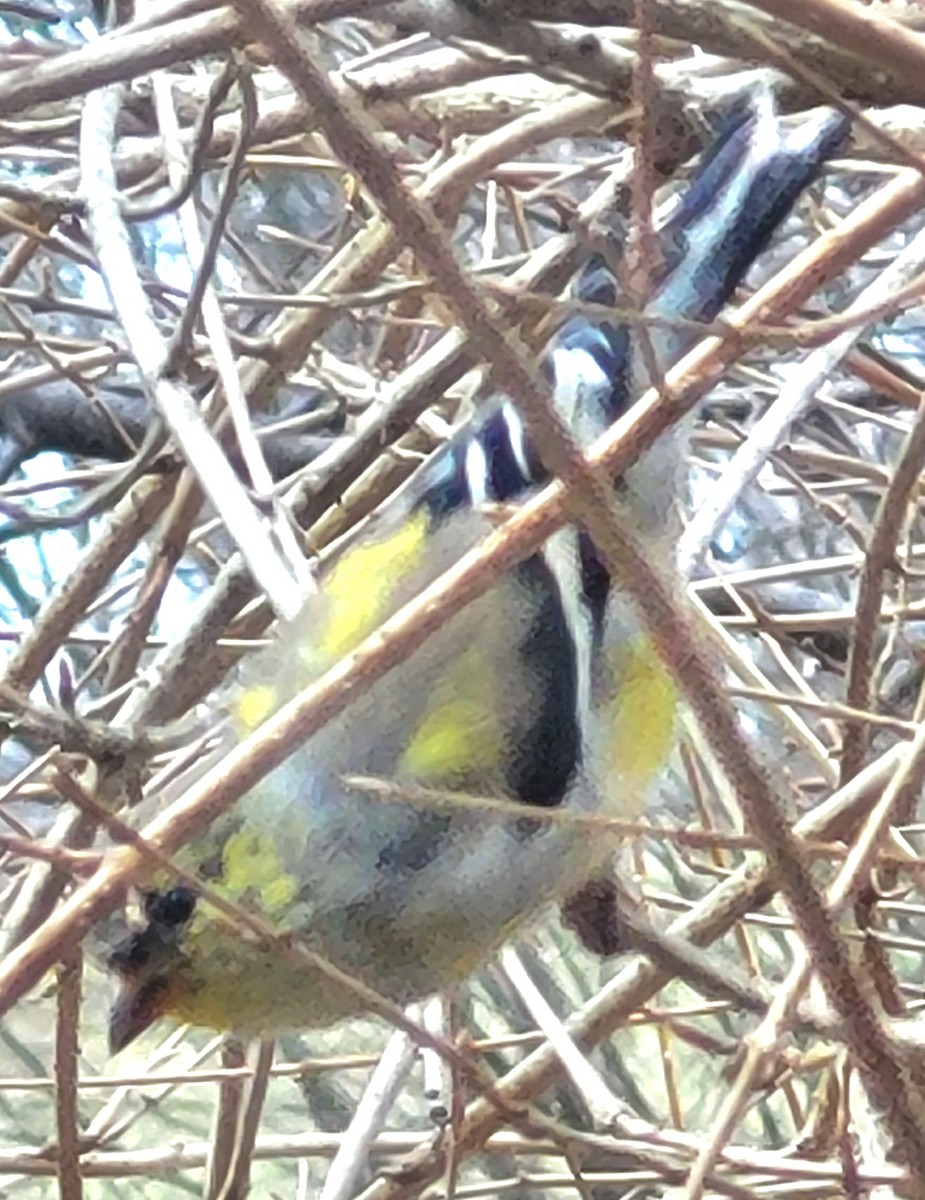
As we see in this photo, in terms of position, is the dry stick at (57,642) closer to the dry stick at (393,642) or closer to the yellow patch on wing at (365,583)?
the yellow patch on wing at (365,583)

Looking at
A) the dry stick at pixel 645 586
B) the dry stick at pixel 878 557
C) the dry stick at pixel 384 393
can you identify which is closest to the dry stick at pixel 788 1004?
the dry stick at pixel 645 586

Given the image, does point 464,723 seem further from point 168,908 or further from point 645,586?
point 645,586

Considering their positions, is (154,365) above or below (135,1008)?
above

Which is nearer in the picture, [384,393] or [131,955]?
[131,955]

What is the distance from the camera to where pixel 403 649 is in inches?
18.1

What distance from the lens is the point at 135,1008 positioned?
2.68 ft

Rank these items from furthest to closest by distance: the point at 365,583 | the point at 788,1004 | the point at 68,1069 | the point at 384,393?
the point at 384,393 → the point at 365,583 → the point at 68,1069 → the point at 788,1004

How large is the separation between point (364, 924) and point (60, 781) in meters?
0.34

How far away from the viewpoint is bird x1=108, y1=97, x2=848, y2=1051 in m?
0.74

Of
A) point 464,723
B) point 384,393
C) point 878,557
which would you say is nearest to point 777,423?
point 878,557

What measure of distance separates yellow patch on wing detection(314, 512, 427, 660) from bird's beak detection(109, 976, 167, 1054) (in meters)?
0.17

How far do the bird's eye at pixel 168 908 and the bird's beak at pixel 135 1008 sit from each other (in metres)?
0.03

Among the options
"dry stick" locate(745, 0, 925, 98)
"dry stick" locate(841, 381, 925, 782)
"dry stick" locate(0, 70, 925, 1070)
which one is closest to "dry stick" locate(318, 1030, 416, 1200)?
"dry stick" locate(841, 381, 925, 782)

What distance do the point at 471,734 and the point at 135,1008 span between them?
21cm
